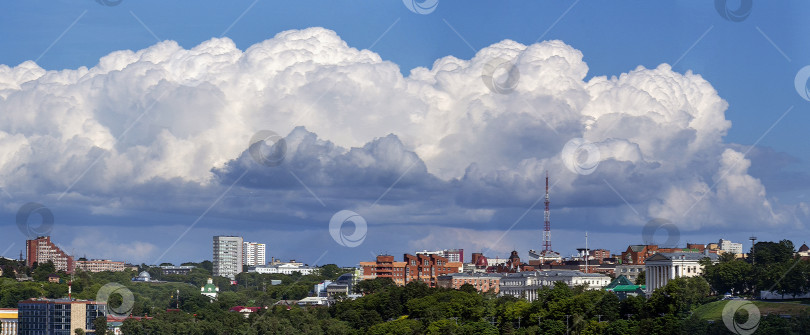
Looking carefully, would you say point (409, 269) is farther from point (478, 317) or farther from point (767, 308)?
point (767, 308)

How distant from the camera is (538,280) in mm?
157000

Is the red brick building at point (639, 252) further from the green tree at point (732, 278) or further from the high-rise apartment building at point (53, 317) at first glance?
the high-rise apartment building at point (53, 317)

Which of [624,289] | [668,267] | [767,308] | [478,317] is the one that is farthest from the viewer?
[668,267]

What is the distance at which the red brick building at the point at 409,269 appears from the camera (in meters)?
171

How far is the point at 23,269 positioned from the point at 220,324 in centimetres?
7721

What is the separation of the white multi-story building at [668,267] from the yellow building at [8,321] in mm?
66672

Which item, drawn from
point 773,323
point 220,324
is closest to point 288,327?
point 220,324

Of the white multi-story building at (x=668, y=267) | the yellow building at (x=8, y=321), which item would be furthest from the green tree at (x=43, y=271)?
the white multi-story building at (x=668, y=267)

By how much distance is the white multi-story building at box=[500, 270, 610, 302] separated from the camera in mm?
152000

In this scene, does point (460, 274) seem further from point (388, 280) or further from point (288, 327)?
point (288, 327)

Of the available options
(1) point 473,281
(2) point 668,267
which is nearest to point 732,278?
(2) point 668,267

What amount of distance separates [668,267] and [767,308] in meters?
39.8

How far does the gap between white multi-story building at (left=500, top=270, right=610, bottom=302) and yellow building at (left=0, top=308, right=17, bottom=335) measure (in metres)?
55.9

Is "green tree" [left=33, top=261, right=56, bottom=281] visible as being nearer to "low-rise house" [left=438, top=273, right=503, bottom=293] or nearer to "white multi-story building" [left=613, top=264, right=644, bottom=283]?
"low-rise house" [left=438, top=273, right=503, bottom=293]
